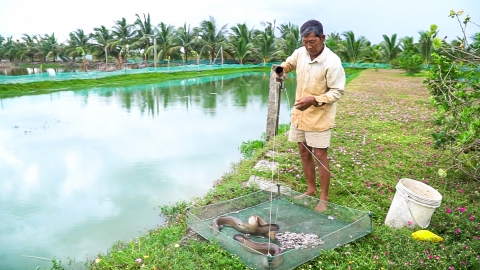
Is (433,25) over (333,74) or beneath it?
over

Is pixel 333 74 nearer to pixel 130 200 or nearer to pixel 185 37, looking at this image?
pixel 130 200

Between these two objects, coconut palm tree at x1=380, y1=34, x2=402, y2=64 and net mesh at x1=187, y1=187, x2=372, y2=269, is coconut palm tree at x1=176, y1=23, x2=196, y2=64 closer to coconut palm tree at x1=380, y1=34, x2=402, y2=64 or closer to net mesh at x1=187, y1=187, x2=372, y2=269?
coconut palm tree at x1=380, y1=34, x2=402, y2=64

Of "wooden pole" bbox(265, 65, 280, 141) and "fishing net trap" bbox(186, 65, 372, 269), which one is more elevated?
"wooden pole" bbox(265, 65, 280, 141)

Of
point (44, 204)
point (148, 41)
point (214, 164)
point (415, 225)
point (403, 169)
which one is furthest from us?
point (148, 41)

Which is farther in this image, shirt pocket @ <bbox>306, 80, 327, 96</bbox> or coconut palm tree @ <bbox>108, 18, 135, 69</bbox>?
coconut palm tree @ <bbox>108, 18, 135, 69</bbox>

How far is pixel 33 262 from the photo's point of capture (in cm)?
260

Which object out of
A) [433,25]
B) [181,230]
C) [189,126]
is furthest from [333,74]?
[189,126]

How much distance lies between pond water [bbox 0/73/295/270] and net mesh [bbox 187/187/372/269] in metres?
0.72

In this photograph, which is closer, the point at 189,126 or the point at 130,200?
the point at 130,200

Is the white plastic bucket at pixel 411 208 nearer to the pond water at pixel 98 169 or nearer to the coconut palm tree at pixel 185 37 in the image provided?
the pond water at pixel 98 169

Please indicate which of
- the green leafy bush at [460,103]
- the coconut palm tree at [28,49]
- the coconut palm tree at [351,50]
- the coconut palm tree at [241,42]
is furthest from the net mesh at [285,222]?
the coconut palm tree at [28,49]

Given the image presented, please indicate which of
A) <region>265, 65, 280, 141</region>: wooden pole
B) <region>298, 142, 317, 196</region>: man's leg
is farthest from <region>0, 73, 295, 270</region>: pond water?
<region>298, 142, 317, 196</region>: man's leg

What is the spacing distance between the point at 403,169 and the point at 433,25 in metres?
1.85

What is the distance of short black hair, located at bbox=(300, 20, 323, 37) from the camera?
8.65 ft
